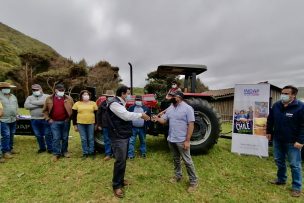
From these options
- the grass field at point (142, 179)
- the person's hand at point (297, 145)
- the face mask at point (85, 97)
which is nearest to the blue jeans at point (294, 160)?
the person's hand at point (297, 145)

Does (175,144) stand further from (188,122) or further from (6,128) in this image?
(6,128)

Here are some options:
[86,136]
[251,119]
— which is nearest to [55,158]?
[86,136]

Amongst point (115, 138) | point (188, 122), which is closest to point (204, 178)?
point (188, 122)

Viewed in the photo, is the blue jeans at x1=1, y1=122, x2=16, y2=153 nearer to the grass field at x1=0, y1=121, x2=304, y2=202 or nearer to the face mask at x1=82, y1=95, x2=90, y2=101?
the grass field at x1=0, y1=121, x2=304, y2=202

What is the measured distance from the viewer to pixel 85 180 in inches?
166

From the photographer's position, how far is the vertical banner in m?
5.75

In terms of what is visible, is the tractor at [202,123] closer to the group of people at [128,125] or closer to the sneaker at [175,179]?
the group of people at [128,125]

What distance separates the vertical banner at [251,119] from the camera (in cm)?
575

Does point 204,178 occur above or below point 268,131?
below

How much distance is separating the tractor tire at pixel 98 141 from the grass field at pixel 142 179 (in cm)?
23

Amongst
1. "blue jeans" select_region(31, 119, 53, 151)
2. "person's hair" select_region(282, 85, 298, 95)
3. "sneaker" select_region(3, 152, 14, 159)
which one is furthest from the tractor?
"sneaker" select_region(3, 152, 14, 159)

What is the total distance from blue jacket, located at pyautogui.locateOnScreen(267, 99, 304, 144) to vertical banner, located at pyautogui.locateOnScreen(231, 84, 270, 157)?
1.86 meters

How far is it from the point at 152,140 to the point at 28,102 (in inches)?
139

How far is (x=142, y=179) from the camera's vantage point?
4.26 m
